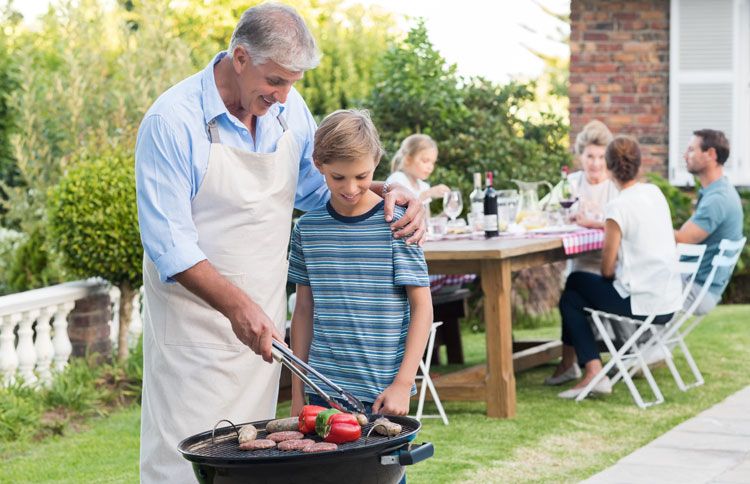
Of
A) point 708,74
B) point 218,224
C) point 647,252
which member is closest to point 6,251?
point 647,252

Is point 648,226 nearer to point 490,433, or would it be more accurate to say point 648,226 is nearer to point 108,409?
point 490,433

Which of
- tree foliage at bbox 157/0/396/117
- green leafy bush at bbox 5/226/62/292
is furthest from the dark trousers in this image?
tree foliage at bbox 157/0/396/117

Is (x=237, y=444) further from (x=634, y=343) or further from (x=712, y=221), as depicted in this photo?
(x=712, y=221)

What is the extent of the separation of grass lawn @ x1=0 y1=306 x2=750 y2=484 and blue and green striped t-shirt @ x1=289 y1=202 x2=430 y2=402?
5.47 feet

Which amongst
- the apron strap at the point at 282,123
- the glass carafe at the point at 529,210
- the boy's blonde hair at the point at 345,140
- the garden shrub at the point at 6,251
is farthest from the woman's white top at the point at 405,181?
the boy's blonde hair at the point at 345,140

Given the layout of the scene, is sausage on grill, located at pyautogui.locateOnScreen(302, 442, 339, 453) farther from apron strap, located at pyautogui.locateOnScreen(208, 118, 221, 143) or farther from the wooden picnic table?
the wooden picnic table

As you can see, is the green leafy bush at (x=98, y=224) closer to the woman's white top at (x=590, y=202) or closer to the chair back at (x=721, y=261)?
the woman's white top at (x=590, y=202)

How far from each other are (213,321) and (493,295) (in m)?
3.02

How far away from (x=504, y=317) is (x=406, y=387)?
9.76 feet

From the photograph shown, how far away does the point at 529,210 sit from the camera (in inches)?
288

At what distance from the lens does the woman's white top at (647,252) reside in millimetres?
6387

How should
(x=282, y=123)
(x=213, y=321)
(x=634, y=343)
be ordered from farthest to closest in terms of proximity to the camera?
1. (x=634, y=343)
2. (x=282, y=123)
3. (x=213, y=321)

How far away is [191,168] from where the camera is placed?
10.1 feet

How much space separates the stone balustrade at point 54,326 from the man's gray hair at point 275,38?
3417mm
